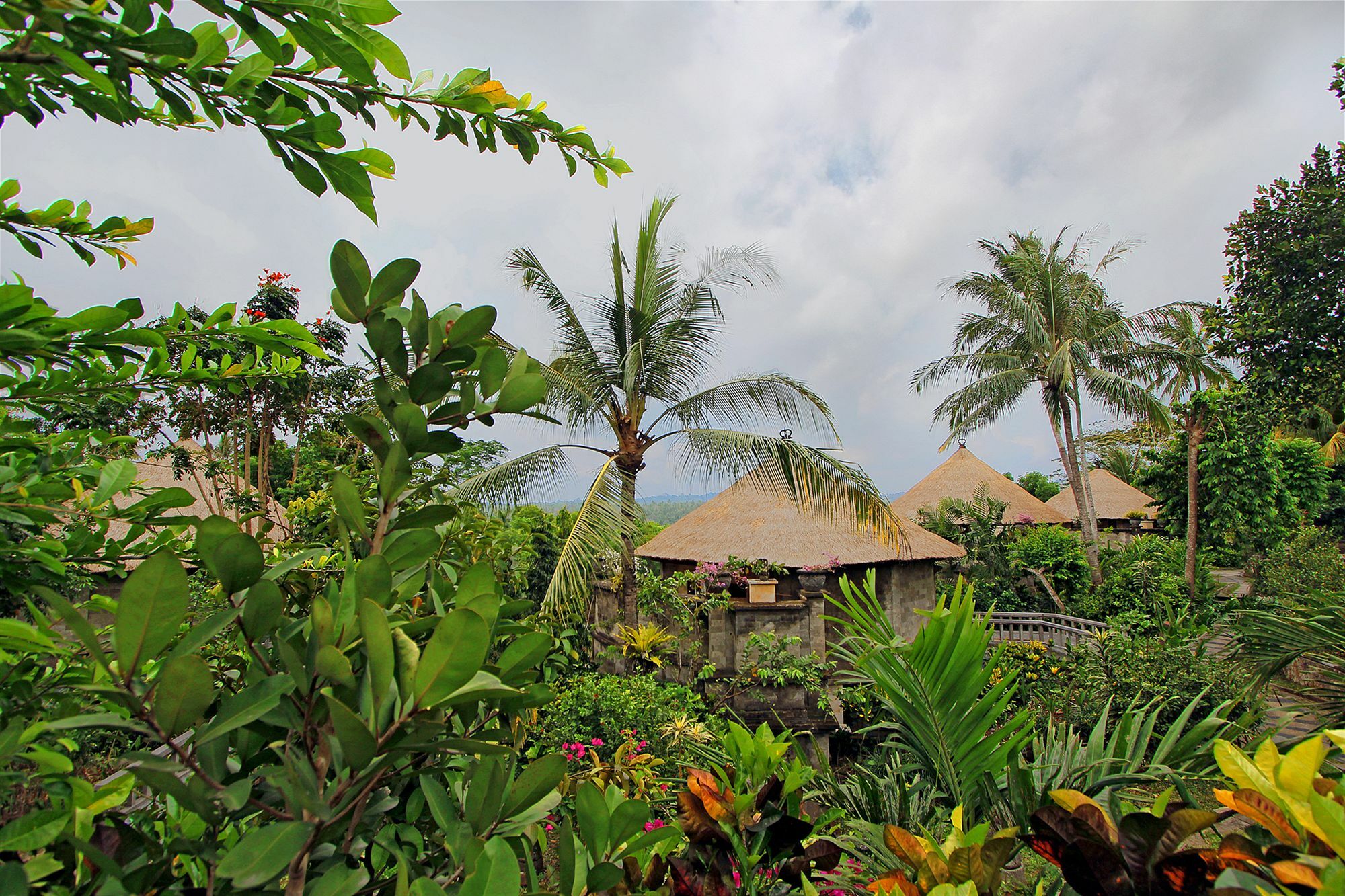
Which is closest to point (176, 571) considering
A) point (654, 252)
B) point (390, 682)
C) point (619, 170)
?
point (390, 682)

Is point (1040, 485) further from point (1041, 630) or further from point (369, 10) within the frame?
point (369, 10)

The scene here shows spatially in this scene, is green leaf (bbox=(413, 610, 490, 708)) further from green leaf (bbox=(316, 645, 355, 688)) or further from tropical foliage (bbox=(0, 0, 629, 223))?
tropical foliage (bbox=(0, 0, 629, 223))

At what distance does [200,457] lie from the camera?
14234 millimetres

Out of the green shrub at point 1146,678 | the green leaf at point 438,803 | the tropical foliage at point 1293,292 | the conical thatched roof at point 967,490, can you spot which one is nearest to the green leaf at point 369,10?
the green leaf at point 438,803

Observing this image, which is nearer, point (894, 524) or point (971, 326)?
point (894, 524)

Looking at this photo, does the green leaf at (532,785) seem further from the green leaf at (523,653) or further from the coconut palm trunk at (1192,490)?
the coconut palm trunk at (1192,490)

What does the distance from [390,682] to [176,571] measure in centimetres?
18

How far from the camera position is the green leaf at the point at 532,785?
25.0 inches

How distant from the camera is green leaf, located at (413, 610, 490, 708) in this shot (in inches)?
18.7

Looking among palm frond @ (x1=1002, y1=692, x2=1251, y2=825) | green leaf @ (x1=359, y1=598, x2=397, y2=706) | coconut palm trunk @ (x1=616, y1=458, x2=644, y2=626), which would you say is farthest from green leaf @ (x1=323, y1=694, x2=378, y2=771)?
coconut palm trunk @ (x1=616, y1=458, x2=644, y2=626)

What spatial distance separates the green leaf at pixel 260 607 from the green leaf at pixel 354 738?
0.42 feet

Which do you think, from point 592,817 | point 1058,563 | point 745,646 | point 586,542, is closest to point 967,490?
point 1058,563

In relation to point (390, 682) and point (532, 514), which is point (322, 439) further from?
point (390, 682)

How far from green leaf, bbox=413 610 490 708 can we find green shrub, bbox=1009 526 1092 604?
12877mm
